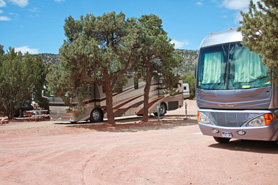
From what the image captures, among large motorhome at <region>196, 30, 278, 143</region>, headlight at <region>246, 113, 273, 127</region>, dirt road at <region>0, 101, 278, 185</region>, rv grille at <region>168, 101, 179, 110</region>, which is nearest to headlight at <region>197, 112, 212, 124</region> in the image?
large motorhome at <region>196, 30, 278, 143</region>

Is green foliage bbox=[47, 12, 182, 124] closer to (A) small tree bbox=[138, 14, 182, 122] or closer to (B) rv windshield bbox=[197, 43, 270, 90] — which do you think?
(A) small tree bbox=[138, 14, 182, 122]

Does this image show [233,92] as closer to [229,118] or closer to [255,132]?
[229,118]

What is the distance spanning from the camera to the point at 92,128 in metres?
15.3

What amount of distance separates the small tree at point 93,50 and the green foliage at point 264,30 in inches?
355

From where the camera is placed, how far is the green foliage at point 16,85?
2170 centimetres

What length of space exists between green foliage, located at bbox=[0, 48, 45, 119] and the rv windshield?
16.7 m

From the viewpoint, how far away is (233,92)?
7.92 m

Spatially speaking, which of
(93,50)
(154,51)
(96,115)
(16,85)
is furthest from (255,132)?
(16,85)

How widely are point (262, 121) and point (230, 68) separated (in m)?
1.63

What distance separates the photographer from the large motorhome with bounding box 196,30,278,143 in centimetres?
750

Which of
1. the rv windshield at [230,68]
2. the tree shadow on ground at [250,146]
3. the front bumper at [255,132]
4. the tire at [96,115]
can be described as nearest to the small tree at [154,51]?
the tire at [96,115]

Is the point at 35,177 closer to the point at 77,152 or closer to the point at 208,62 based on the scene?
the point at 77,152

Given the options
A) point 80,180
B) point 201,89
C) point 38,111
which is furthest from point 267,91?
point 38,111

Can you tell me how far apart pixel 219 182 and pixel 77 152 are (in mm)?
4577
